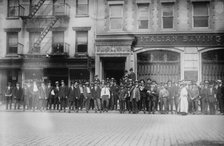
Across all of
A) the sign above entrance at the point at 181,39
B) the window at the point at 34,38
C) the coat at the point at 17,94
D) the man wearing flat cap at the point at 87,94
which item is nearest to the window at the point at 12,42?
the window at the point at 34,38

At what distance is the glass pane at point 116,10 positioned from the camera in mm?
25516

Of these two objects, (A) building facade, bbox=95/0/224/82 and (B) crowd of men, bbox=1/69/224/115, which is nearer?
(B) crowd of men, bbox=1/69/224/115

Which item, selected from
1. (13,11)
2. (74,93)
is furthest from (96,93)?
(13,11)

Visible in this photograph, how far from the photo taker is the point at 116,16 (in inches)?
1003

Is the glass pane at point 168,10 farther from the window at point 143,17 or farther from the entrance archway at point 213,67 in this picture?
the entrance archway at point 213,67

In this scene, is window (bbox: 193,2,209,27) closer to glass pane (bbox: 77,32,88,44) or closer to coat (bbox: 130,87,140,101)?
glass pane (bbox: 77,32,88,44)

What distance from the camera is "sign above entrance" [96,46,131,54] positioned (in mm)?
24419

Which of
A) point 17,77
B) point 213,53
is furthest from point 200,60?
point 17,77

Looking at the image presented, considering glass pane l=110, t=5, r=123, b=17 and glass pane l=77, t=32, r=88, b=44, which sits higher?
glass pane l=110, t=5, r=123, b=17

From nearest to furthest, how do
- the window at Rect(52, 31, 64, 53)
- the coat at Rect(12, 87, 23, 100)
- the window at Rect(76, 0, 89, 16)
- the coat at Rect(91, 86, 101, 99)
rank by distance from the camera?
the coat at Rect(91, 86, 101, 99), the coat at Rect(12, 87, 23, 100), the window at Rect(76, 0, 89, 16), the window at Rect(52, 31, 64, 53)

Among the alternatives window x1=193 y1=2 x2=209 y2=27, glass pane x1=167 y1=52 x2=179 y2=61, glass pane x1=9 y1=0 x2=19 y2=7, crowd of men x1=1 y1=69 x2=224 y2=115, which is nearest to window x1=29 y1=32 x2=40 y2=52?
glass pane x1=9 y1=0 x2=19 y2=7

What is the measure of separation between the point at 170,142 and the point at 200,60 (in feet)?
55.0

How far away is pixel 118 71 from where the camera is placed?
25859 mm

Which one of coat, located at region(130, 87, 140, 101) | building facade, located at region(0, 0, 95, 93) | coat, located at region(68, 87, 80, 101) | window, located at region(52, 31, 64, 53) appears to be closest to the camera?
coat, located at region(130, 87, 140, 101)
